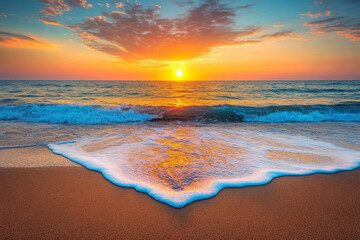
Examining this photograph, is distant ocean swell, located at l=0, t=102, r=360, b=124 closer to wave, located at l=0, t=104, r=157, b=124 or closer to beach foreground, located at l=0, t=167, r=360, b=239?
wave, located at l=0, t=104, r=157, b=124

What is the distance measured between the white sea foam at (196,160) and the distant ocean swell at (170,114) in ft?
13.0

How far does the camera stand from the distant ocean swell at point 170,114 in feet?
29.5

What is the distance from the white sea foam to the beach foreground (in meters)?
0.21

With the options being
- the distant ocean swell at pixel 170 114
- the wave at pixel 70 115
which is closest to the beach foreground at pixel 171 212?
the wave at pixel 70 115

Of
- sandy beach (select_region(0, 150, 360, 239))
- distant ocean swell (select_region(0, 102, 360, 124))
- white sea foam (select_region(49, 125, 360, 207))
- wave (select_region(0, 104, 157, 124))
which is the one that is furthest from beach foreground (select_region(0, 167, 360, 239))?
distant ocean swell (select_region(0, 102, 360, 124))

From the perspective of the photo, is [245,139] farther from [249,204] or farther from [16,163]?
[16,163]

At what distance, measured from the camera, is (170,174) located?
310 cm

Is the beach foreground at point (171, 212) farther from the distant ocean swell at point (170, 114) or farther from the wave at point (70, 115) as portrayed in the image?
the distant ocean swell at point (170, 114)

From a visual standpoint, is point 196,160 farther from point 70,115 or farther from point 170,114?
point 70,115

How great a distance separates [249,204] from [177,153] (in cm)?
208

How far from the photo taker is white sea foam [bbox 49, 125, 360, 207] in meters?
2.78

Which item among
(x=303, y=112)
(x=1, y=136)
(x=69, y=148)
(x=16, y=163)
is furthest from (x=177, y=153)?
(x=303, y=112)

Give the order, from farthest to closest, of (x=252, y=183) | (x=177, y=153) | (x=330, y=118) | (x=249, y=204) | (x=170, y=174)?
1. (x=330, y=118)
2. (x=177, y=153)
3. (x=170, y=174)
4. (x=252, y=183)
5. (x=249, y=204)

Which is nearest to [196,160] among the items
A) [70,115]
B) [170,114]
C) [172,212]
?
[172,212]
